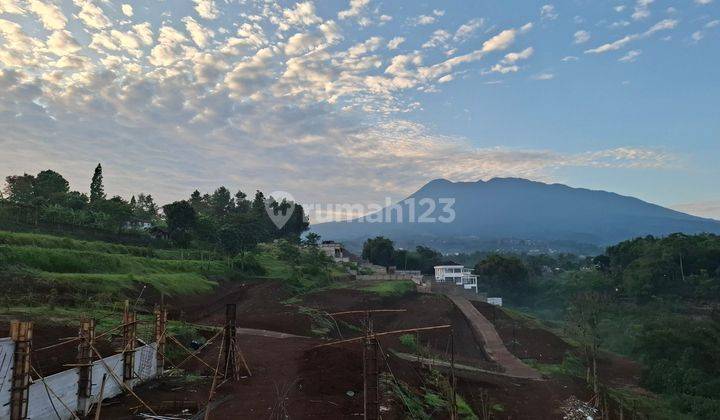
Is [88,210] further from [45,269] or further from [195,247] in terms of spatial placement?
[45,269]

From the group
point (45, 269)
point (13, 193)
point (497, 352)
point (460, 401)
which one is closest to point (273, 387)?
point (460, 401)

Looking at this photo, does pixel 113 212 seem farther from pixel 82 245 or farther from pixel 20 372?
pixel 20 372

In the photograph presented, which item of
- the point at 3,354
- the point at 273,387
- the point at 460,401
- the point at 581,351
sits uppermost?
the point at 3,354

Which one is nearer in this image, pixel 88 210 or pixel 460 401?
pixel 460 401

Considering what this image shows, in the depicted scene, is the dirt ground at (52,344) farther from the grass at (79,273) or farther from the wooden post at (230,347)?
the grass at (79,273)

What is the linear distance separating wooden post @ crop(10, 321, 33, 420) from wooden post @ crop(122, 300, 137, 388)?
12.3 feet

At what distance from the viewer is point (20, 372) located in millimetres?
8555

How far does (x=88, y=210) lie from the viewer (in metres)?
45.7

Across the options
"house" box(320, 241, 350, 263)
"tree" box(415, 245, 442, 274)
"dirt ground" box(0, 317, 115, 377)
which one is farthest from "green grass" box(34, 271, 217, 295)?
"tree" box(415, 245, 442, 274)

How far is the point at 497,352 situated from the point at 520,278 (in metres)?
40.2

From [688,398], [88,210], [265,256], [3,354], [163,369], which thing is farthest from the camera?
[265,256]

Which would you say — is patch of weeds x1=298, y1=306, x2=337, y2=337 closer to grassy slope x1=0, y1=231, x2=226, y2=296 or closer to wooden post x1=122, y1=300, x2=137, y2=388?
grassy slope x1=0, y1=231, x2=226, y2=296

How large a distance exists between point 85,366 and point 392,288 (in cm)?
3452

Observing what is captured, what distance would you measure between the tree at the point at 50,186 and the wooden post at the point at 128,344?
135ft
